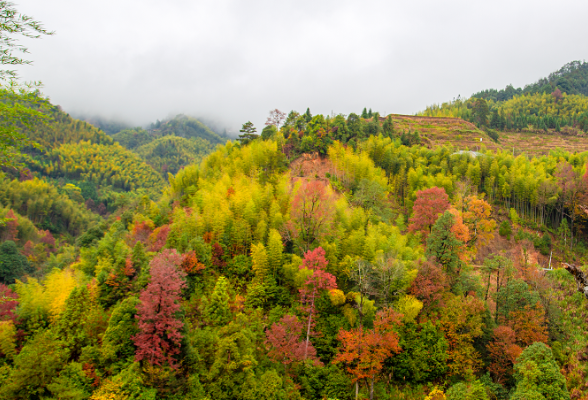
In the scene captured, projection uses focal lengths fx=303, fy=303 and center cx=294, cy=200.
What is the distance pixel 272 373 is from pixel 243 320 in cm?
455

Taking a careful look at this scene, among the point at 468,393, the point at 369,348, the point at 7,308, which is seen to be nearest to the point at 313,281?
the point at 369,348

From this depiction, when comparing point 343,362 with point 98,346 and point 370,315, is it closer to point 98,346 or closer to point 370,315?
point 370,315

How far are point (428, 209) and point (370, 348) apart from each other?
1638cm

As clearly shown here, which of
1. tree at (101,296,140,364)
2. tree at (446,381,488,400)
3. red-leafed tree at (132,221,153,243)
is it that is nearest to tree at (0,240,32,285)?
red-leafed tree at (132,221,153,243)

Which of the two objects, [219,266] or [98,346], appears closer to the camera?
[98,346]

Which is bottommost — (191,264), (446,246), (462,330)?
(462,330)

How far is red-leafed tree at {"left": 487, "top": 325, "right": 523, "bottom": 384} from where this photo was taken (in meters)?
22.0

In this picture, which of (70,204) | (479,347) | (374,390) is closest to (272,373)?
(374,390)

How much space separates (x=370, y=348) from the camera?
21078mm

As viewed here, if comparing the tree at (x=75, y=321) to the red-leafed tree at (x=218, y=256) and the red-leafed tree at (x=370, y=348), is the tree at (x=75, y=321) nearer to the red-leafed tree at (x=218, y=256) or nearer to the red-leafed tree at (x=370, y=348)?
the red-leafed tree at (x=218, y=256)

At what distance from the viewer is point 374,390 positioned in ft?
73.2

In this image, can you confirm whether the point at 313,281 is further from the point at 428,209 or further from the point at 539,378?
the point at 428,209

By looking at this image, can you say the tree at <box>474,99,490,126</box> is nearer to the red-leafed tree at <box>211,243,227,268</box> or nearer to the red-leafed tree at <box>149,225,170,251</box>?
the red-leafed tree at <box>211,243,227,268</box>

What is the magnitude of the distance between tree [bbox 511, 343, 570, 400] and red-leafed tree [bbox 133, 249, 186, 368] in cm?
2097
